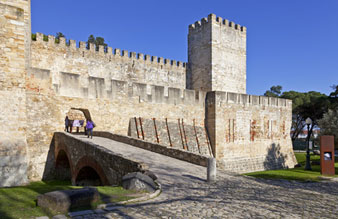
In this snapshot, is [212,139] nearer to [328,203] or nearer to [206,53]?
[206,53]

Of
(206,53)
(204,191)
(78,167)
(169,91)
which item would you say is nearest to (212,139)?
(169,91)

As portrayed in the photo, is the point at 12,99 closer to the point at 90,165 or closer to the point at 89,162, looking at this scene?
the point at 89,162

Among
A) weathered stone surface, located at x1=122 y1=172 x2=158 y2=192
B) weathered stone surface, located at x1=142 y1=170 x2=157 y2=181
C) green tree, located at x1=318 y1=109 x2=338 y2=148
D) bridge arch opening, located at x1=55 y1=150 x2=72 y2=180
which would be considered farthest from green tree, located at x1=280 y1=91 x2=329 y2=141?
weathered stone surface, located at x1=122 y1=172 x2=158 y2=192

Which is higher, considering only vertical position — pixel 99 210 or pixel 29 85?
pixel 29 85

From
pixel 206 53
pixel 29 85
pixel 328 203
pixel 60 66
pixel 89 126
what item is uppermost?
pixel 206 53

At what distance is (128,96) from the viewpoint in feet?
52.5

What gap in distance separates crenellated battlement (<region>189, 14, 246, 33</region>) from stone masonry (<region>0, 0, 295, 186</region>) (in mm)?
87

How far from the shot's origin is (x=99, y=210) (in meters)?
4.57

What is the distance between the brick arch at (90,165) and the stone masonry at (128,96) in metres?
1.94

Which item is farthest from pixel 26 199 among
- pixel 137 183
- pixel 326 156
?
pixel 326 156

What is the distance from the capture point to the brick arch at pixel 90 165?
8.21 meters

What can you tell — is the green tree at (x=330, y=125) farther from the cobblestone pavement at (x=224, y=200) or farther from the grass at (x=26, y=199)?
the grass at (x=26, y=199)

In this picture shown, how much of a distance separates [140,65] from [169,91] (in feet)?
23.6

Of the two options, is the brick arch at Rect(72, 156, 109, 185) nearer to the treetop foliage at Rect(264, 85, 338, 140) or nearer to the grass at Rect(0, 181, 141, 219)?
the grass at Rect(0, 181, 141, 219)
